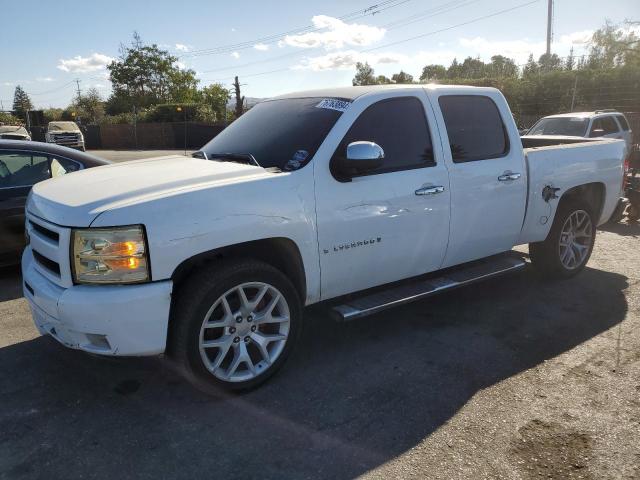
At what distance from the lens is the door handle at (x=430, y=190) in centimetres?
396

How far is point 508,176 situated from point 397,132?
4.10 feet

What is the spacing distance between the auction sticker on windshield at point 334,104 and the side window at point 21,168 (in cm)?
365

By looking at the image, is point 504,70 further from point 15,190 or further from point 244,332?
point 244,332

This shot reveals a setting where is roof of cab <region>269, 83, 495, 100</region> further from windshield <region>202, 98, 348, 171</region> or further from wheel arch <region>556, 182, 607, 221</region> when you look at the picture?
wheel arch <region>556, 182, 607, 221</region>

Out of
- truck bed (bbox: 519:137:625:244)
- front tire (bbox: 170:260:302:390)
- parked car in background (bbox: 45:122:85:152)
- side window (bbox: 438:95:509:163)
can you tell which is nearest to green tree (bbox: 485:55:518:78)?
parked car in background (bbox: 45:122:85:152)

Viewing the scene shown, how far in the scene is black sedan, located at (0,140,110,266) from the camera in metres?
5.50

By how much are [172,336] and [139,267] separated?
0.47 m

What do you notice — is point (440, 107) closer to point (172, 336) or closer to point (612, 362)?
point (612, 362)

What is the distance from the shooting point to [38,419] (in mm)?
3082

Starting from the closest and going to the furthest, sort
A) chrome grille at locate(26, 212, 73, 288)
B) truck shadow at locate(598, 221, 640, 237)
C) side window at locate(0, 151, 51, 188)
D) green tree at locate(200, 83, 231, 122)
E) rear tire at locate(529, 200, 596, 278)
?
chrome grille at locate(26, 212, 73, 288) → rear tire at locate(529, 200, 596, 278) → side window at locate(0, 151, 51, 188) → truck shadow at locate(598, 221, 640, 237) → green tree at locate(200, 83, 231, 122)

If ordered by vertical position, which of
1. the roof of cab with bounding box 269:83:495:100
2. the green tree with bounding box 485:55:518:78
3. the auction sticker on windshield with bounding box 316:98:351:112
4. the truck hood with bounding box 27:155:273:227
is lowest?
the truck hood with bounding box 27:155:273:227

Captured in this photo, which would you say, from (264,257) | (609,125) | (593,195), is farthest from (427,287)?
(609,125)

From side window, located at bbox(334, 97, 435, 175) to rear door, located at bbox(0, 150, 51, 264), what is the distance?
3.91m

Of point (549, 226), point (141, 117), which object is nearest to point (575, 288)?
point (549, 226)
